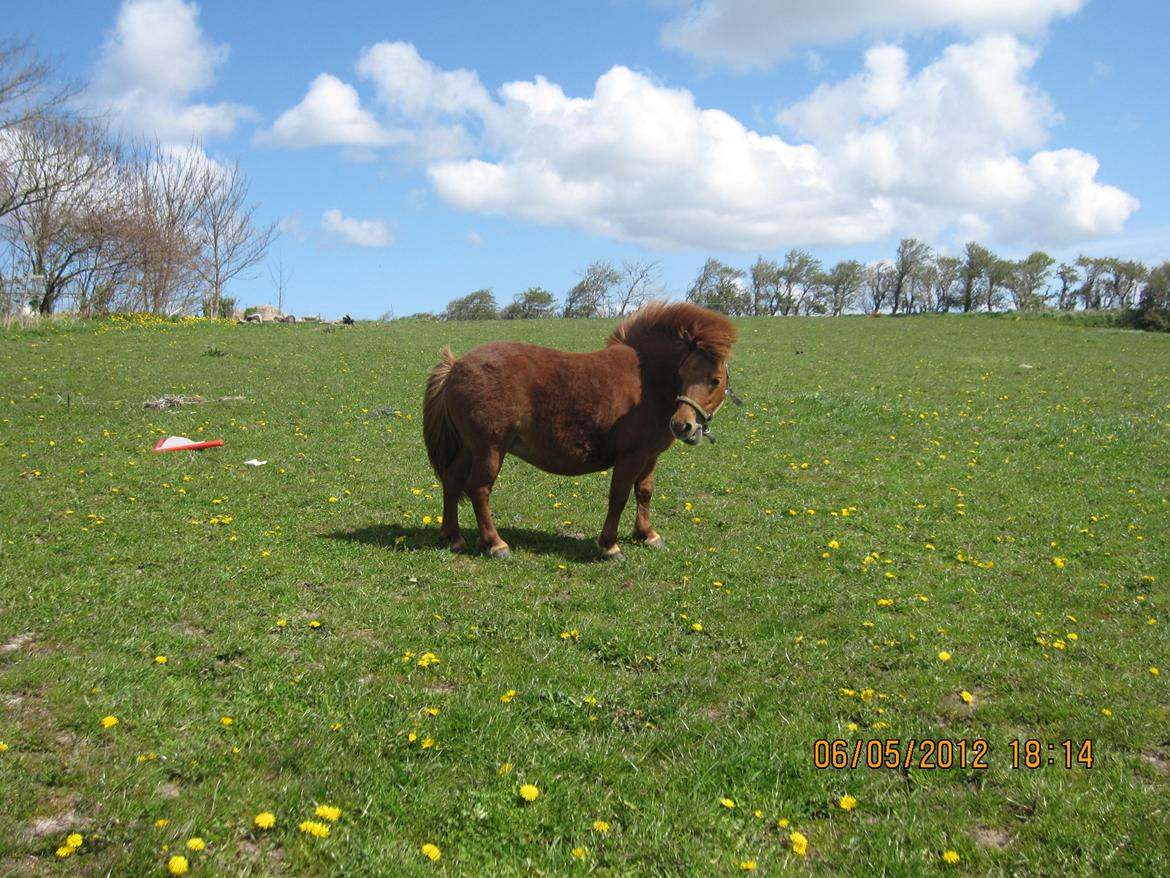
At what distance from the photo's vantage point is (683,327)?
8227mm

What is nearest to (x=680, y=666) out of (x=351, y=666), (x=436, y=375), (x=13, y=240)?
(x=351, y=666)

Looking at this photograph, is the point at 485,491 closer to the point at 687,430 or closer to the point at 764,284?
the point at 687,430

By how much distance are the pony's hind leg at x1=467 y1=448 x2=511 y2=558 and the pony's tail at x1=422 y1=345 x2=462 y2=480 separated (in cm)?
52

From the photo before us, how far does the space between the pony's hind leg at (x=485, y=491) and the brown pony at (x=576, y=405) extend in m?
0.01

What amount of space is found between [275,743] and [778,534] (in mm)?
6348

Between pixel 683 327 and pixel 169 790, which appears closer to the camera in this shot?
pixel 169 790

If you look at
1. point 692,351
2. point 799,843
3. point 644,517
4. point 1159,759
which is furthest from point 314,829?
point 692,351

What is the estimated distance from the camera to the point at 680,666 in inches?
225

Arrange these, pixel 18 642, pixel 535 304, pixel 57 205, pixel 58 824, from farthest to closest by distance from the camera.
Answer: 1. pixel 535 304
2. pixel 57 205
3. pixel 18 642
4. pixel 58 824

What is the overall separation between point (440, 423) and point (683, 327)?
2773 millimetres

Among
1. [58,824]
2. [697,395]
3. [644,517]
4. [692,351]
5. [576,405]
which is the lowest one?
[58,824]

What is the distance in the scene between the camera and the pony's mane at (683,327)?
8004 mm

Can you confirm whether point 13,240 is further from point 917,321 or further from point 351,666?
point 917,321

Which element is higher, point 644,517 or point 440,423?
point 440,423
